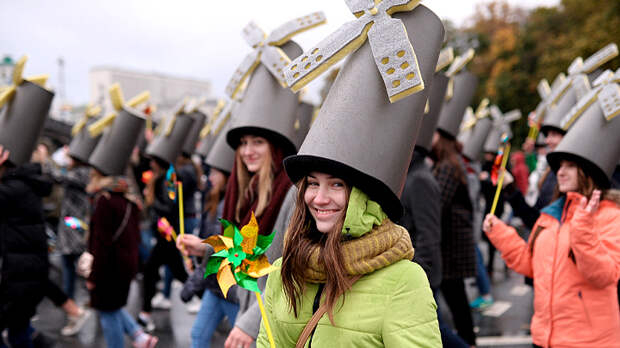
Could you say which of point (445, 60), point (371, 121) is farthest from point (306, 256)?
point (445, 60)

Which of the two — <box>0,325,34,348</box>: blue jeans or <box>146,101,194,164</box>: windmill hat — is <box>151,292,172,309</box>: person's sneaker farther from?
<box>0,325,34,348</box>: blue jeans

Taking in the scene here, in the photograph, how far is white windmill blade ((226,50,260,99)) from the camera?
324 centimetres

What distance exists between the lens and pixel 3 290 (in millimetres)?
4152

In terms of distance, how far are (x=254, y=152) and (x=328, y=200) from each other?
133 cm

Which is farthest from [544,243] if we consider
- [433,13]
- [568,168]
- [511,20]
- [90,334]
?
[511,20]

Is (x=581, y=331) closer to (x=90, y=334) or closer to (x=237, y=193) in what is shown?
(x=237, y=193)

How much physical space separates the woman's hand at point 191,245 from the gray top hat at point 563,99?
3.00m

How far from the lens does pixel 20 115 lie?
4.48m

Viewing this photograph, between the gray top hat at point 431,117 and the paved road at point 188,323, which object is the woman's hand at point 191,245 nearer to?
the gray top hat at point 431,117

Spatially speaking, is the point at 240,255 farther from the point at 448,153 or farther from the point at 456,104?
the point at 456,104

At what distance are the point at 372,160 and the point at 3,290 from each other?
385 cm

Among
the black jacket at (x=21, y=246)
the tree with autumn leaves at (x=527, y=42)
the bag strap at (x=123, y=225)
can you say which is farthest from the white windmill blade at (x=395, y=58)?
the tree with autumn leaves at (x=527, y=42)

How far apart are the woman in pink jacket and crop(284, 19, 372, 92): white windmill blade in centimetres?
163

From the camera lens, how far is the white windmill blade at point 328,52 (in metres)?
1.76
